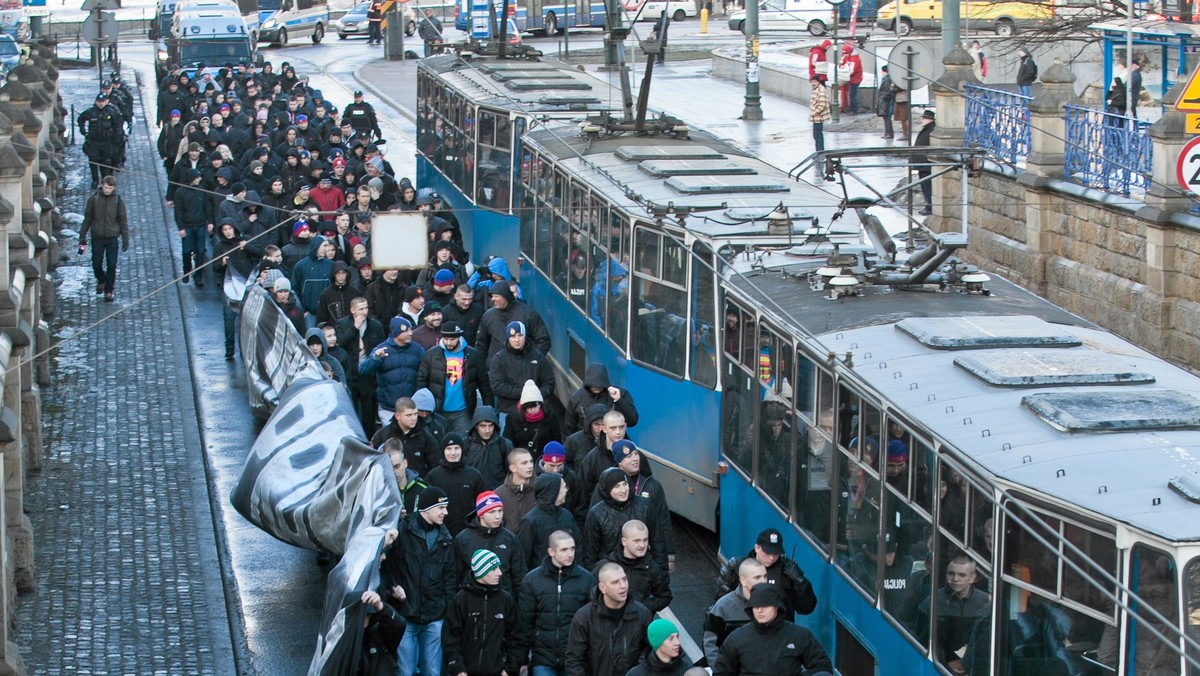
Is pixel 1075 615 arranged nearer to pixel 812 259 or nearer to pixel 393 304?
pixel 812 259

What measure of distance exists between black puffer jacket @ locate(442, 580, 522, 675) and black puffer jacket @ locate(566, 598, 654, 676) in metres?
0.61

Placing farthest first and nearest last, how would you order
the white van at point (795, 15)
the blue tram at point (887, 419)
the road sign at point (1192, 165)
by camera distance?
the white van at point (795, 15)
the road sign at point (1192, 165)
the blue tram at point (887, 419)

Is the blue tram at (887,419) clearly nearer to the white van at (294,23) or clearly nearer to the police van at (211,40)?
the police van at (211,40)

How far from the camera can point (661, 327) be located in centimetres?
1426

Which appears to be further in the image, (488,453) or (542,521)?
(488,453)

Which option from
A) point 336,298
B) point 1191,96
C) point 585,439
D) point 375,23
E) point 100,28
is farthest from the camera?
point 375,23

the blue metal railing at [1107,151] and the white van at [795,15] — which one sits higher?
the white van at [795,15]

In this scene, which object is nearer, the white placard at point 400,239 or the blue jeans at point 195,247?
the white placard at point 400,239

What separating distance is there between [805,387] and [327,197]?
1237 centimetres

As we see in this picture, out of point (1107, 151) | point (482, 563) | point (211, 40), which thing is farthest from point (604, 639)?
point (211, 40)

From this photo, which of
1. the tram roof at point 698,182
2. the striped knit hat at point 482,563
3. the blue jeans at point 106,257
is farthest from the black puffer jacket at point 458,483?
the blue jeans at point 106,257

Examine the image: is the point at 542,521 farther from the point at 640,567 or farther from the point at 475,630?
the point at 475,630

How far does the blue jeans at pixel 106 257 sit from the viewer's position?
23.0m

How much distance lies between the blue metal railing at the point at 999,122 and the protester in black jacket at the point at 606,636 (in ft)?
38.3
